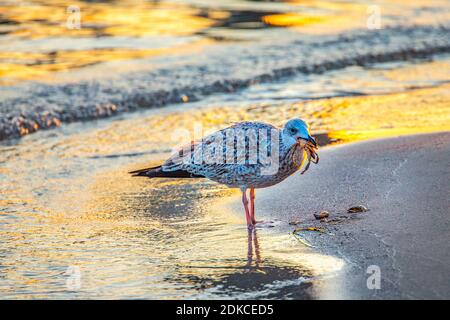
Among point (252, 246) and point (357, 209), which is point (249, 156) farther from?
point (357, 209)

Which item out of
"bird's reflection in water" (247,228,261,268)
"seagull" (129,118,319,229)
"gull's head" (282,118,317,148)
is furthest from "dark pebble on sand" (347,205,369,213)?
"bird's reflection in water" (247,228,261,268)

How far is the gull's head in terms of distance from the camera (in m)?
6.08

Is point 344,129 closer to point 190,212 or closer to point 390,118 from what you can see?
point 390,118

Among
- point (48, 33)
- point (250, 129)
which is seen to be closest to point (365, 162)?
point (250, 129)

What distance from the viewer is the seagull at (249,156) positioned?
243 inches

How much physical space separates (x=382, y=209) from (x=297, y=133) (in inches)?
35.4

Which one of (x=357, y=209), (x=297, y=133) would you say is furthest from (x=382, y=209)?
(x=297, y=133)

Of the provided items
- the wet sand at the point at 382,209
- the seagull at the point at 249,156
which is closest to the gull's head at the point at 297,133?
the seagull at the point at 249,156

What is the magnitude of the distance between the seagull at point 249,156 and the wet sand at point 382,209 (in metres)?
0.39

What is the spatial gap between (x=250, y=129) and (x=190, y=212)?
0.93 meters

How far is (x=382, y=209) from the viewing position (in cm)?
623

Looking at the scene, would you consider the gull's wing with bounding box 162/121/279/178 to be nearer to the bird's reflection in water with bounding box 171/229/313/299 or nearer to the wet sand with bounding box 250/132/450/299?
the wet sand with bounding box 250/132/450/299

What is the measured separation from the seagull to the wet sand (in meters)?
0.39

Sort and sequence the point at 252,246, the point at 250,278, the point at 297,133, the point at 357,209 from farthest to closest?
the point at 357,209
the point at 297,133
the point at 252,246
the point at 250,278
